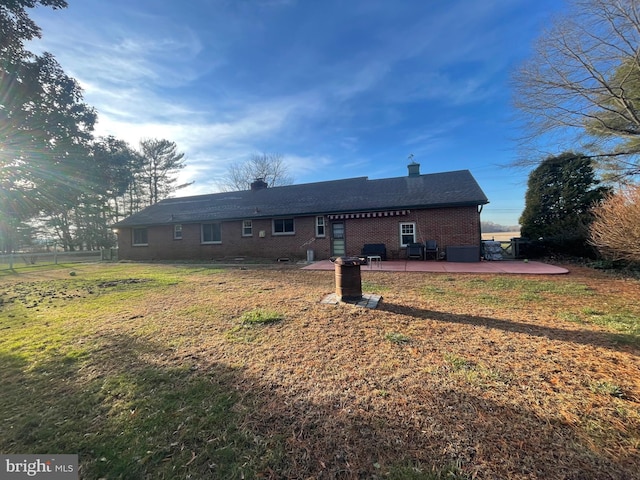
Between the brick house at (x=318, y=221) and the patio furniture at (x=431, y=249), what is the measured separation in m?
0.32

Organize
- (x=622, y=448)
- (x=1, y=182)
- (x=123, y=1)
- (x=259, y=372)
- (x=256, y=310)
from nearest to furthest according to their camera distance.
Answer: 1. (x=622, y=448)
2. (x=259, y=372)
3. (x=256, y=310)
4. (x=123, y=1)
5. (x=1, y=182)

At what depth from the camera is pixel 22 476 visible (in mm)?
1950

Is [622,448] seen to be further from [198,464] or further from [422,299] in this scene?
[422,299]

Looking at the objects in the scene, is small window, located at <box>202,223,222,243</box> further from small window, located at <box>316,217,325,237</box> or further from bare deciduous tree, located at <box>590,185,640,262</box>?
bare deciduous tree, located at <box>590,185,640,262</box>

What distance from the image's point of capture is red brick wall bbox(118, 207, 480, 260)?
43.9 ft

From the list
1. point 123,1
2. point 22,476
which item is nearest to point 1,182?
point 123,1

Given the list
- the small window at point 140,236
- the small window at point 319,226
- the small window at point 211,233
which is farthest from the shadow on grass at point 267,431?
the small window at point 140,236

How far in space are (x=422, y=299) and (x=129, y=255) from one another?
22.5 meters

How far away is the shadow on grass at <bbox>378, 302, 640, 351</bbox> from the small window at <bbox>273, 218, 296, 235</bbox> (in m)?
11.7

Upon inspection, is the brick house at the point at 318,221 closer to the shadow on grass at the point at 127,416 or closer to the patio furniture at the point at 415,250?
the patio furniture at the point at 415,250

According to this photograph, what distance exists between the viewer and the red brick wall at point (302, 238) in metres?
13.4

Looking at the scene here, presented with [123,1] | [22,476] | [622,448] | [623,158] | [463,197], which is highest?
[123,1]

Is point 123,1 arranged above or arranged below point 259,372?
above

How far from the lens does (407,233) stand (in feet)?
46.6
